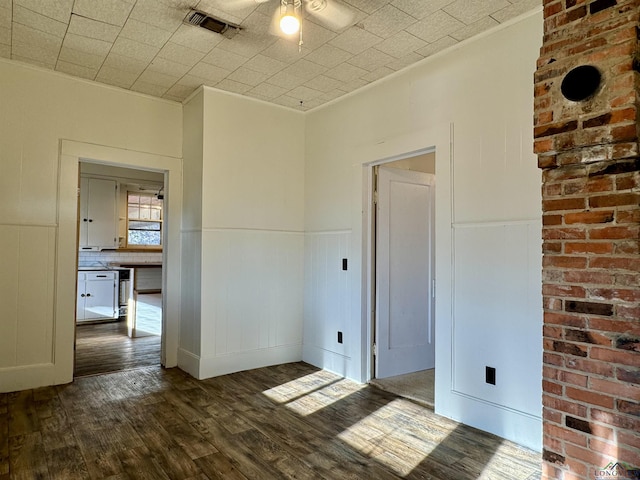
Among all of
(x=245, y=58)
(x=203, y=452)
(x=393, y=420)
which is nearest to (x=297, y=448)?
(x=203, y=452)

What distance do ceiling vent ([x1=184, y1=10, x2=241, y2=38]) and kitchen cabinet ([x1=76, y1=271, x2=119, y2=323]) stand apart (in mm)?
4988

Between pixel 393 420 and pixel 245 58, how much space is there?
9.96 feet

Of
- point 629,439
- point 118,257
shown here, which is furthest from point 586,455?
point 118,257

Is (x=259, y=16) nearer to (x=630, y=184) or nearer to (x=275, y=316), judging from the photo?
(x=630, y=184)

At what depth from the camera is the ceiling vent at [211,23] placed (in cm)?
267

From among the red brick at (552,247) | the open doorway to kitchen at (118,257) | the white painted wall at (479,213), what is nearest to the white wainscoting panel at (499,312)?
the white painted wall at (479,213)

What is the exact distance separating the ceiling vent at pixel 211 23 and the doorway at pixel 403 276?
5.60 ft

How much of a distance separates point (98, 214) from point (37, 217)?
3.41m

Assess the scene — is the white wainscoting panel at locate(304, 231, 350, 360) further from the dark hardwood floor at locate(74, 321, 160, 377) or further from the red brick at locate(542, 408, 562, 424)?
the red brick at locate(542, 408, 562, 424)

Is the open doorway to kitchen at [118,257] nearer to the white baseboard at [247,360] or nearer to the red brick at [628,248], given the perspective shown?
the white baseboard at [247,360]

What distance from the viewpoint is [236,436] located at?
8.83 ft

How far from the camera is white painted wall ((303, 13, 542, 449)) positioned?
260cm

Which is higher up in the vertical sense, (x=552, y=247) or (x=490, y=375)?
(x=552, y=247)

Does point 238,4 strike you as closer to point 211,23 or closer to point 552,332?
point 211,23
